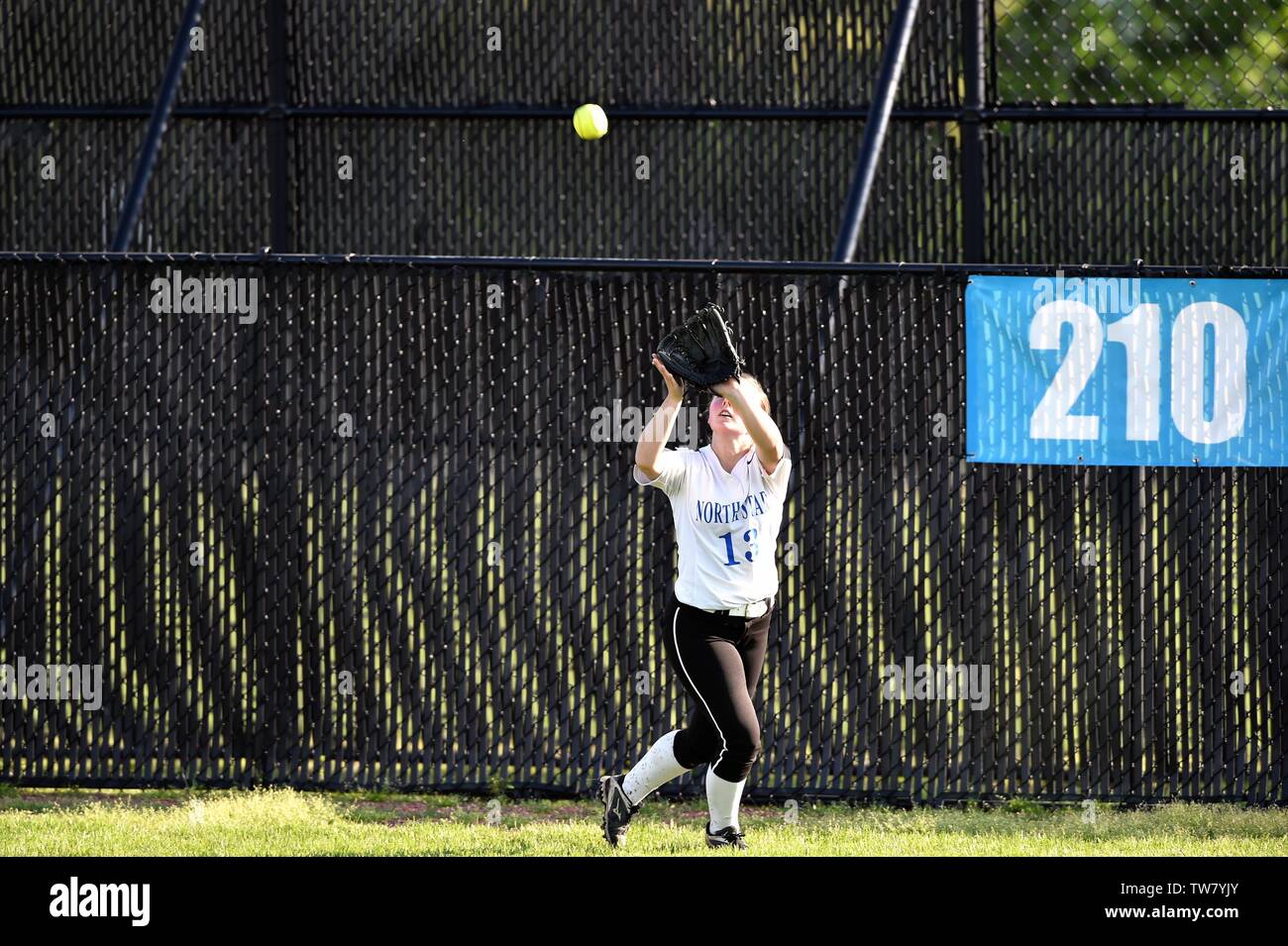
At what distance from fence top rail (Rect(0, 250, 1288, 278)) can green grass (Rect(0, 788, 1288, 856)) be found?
2.27 m

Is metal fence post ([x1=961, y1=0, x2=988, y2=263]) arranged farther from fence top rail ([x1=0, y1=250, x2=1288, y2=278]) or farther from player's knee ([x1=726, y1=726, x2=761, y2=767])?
player's knee ([x1=726, y1=726, x2=761, y2=767])

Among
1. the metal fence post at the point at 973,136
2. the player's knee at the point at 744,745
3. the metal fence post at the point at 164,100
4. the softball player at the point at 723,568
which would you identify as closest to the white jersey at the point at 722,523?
the softball player at the point at 723,568

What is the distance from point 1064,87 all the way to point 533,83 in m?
4.02

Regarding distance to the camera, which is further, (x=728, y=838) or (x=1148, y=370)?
(x=1148, y=370)

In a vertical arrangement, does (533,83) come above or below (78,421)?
above

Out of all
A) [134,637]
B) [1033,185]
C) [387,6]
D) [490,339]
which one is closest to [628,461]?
[490,339]

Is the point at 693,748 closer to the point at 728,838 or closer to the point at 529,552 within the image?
the point at 728,838

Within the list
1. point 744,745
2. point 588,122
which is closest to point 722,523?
point 744,745

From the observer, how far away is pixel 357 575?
19.6 ft

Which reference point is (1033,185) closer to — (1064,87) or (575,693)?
(1064,87)

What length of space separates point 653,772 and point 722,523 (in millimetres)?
1013

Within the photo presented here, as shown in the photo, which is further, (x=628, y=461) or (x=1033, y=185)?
(x=1033, y=185)

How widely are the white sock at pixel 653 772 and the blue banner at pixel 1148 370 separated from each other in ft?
6.14

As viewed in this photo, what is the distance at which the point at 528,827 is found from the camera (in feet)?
18.6
